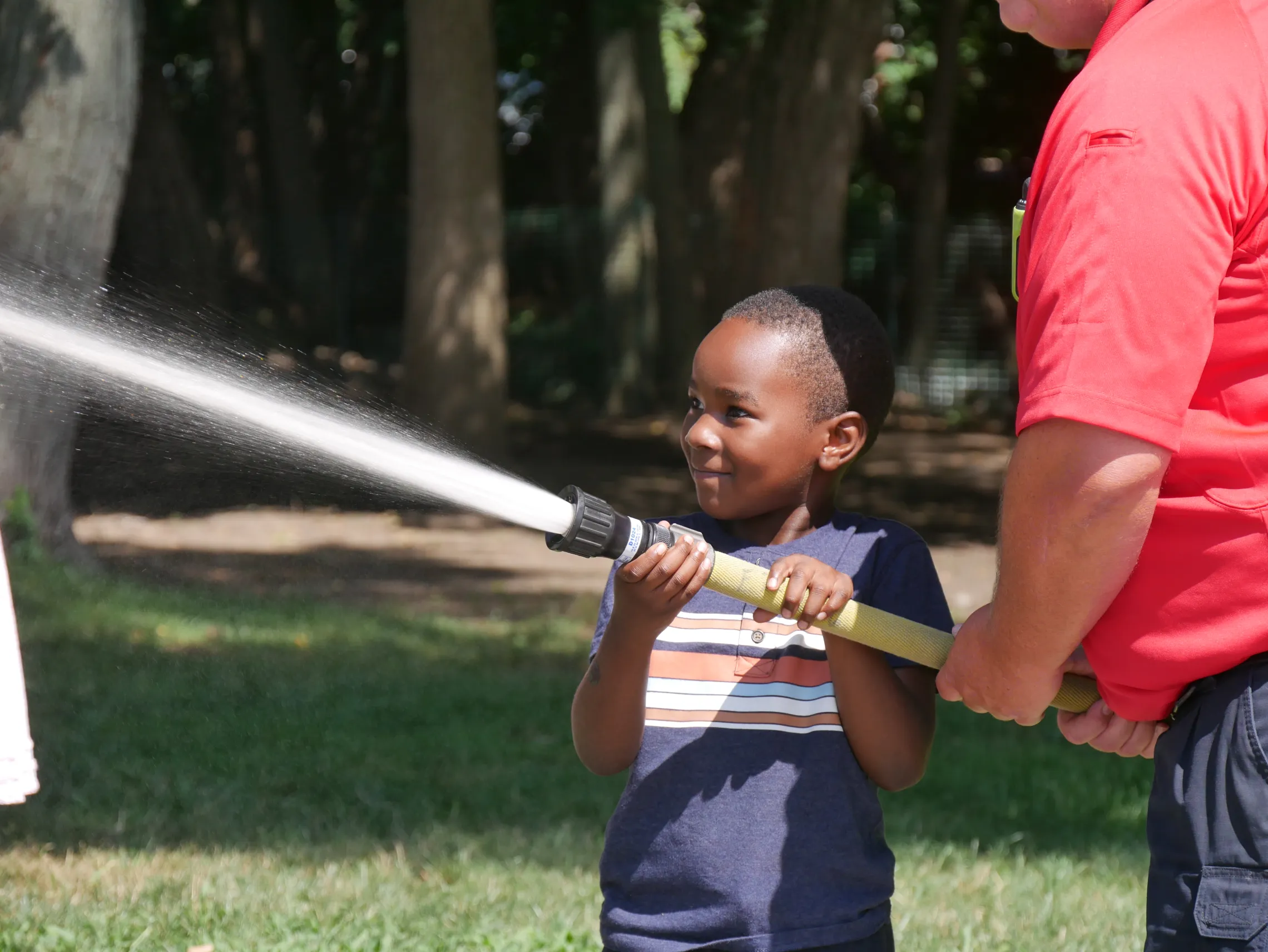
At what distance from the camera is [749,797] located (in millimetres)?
2549

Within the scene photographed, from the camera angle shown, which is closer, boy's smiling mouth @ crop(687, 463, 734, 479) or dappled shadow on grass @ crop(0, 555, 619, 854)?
boy's smiling mouth @ crop(687, 463, 734, 479)

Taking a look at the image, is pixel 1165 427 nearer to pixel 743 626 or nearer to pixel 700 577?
pixel 700 577

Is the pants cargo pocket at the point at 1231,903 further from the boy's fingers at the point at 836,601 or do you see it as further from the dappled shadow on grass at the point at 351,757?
the dappled shadow on grass at the point at 351,757

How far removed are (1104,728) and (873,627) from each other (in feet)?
1.19

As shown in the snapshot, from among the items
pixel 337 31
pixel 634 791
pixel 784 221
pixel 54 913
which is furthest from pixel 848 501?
pixel 337 31

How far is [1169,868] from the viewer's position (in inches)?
75.7

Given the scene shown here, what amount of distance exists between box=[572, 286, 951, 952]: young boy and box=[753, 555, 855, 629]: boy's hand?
0.42ft

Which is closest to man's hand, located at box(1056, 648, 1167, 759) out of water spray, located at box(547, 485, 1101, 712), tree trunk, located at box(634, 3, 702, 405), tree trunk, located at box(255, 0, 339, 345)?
water spray, located at box(547, 485, 1101, 712)

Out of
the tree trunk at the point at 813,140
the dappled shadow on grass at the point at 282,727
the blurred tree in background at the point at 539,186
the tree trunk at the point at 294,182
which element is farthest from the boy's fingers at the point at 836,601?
the tree trunk at the point at 294,182

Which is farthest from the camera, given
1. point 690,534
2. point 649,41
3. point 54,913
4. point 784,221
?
point 649,41

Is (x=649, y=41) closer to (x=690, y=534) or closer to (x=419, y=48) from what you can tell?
(x=419, y=48)

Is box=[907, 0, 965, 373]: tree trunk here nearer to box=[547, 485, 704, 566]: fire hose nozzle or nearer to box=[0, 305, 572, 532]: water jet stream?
box=[0, 305, 572, 532]: water jet stream

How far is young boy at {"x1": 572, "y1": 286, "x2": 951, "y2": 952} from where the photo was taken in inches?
99.1

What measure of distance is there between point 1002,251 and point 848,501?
10232 millimetres
